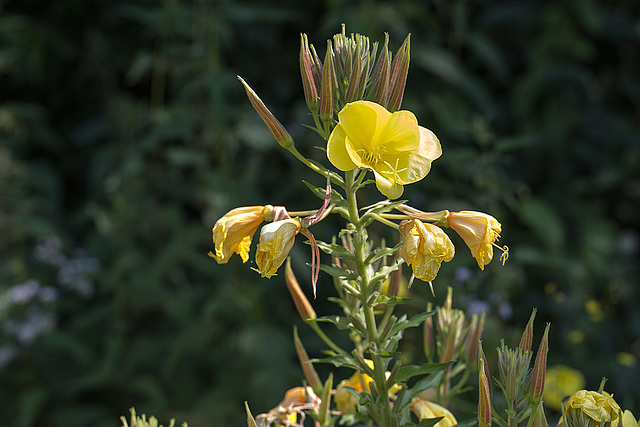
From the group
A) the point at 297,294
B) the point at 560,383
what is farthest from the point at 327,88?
the point at 560,383

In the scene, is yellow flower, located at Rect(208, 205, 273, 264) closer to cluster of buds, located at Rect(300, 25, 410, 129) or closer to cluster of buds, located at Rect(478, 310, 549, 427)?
cluster of buds, located at Rect(300, 25, 410, 129)

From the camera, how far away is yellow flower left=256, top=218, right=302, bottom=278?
1.88 ft

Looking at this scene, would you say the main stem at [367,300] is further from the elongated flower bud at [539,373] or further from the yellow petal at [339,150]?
the elongated flower bud at [539,373]

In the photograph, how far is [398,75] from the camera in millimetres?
599

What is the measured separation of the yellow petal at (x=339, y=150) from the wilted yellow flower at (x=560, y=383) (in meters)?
1.16

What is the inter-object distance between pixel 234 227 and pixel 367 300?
16 cm

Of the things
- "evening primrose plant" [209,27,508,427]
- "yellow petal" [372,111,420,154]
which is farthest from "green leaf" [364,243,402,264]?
"yellow petal" [372,111,420,154]

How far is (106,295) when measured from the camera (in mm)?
2189

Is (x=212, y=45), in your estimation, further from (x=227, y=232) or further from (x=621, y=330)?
(x=621, y=330)

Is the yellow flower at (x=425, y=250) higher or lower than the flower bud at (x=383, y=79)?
lower

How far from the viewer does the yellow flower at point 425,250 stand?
0.56 meters

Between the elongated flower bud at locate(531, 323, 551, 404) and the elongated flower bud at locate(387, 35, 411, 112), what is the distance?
0.29 metres

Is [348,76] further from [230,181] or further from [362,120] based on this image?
[230,181]

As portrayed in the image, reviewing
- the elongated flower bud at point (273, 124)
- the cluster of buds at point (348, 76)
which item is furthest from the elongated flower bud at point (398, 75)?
the elongated flower bud at point (273, 124)
